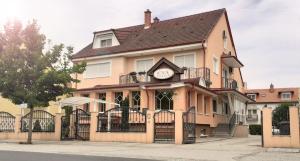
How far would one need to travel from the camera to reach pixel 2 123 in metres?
25.8

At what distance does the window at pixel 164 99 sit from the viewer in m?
27.3

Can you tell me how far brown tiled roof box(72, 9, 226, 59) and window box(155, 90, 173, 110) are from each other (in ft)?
15.1

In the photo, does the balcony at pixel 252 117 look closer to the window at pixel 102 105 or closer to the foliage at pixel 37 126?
the window at pixel 102 105

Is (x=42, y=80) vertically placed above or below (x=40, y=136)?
above

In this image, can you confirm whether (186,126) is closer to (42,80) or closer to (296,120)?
(296,120)

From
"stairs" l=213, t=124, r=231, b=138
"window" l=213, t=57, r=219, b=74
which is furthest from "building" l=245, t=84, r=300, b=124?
"stairs" l=213, t=124, r=231, b=138

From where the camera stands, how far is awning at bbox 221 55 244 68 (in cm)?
3422

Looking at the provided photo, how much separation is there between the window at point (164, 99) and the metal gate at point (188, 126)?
6359 mm

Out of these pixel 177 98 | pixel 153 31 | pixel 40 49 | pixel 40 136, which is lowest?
pixel 40 136

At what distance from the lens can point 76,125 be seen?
23062mm

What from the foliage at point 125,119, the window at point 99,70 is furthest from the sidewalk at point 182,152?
the window at point 99,70

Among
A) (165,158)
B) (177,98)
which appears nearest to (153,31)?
(177,98)

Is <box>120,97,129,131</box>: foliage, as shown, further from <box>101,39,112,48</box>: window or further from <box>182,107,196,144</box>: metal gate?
<box>101,39,112,48</box>: window

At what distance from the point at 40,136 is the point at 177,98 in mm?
8822
